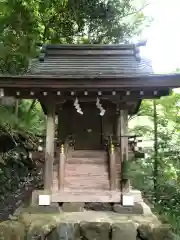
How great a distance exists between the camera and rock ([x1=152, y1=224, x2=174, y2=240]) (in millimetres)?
4821

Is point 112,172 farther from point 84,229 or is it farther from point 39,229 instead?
point 39,229

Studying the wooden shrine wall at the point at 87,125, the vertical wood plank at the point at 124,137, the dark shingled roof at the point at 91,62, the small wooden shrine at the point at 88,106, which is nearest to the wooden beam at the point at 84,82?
the small wooden shrine at the point at 88,106

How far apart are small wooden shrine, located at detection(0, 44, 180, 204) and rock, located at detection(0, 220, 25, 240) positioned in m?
0.95

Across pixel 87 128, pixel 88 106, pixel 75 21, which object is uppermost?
pixel 75 21

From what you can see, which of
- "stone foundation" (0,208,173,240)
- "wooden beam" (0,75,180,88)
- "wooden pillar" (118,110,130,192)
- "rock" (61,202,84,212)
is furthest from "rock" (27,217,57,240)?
"wooden beam" (0,75,180,88)

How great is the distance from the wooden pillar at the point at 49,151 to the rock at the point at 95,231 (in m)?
1.15

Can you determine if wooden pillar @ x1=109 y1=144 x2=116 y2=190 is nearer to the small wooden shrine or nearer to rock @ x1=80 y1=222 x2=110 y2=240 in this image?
the small wooden shrine

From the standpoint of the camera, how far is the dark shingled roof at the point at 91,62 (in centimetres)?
574

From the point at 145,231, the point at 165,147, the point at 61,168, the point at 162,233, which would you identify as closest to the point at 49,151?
the point at 61,168

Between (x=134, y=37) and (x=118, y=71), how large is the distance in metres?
7.34

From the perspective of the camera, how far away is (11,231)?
15.9 ft

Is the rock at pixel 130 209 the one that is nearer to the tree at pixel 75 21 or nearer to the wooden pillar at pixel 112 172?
the wooden pillar at pixel 112 172

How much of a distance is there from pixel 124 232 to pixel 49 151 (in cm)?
198

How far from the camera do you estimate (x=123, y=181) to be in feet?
19.3
